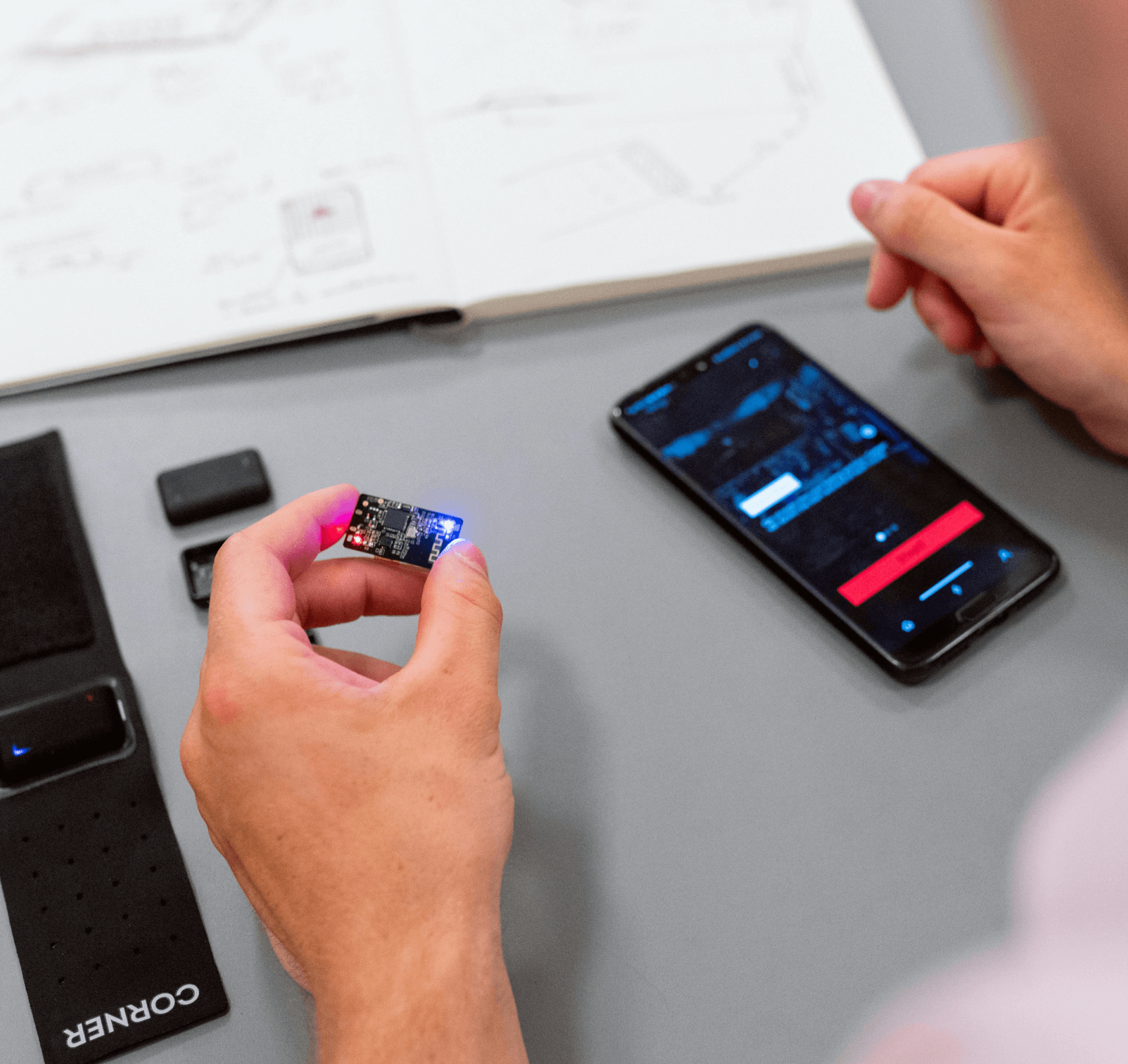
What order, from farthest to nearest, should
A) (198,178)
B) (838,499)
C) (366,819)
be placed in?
(198,178), (838,499), (366,819)

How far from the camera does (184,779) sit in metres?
0.60

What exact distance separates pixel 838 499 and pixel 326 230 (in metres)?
0.49

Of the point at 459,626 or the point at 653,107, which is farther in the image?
the point at 653,107

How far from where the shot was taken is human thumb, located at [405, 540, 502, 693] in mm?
502

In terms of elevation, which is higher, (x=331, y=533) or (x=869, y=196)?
(x=869, y=196)

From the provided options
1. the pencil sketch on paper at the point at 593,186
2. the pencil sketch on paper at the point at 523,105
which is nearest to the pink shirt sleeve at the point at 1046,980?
the pencil sketch on paper at the point at 593,186

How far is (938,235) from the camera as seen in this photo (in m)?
0.71

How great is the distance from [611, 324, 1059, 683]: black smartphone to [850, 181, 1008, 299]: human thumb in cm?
12

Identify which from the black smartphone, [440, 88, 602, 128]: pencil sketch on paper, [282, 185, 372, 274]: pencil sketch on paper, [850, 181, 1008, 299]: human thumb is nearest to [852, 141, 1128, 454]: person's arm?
[850, 181, 1008, 299]: human thumb

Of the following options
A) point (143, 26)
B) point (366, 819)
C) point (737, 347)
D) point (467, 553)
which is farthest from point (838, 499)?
point (143, 26)

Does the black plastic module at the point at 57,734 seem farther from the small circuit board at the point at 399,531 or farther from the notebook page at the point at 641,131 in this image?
the notebook page at the point at 641,131

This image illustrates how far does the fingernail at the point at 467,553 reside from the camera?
1.80 feet

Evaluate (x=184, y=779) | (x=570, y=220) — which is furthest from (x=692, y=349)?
(x=184, y=779)

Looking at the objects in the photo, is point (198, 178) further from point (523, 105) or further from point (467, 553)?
point (467, 553)
